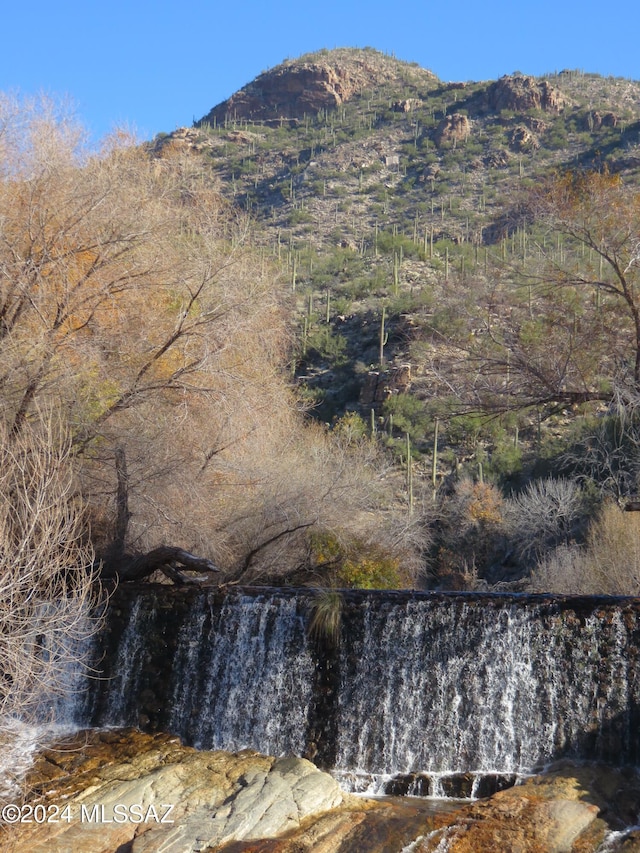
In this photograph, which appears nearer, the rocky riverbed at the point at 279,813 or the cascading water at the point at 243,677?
the rocky riverbed at the point at 279,813

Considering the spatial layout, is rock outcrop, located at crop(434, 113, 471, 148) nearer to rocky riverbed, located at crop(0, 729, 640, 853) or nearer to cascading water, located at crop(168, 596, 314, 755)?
→ cascading water, located at crop(168, 596, 314, 755)

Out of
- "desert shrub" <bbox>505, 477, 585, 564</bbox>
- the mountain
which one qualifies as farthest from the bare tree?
"desert shrub" <bbox>505, 477, 585, 564</bbox>

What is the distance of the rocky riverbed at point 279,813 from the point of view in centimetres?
754

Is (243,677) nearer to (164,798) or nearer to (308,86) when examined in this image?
(164,798)

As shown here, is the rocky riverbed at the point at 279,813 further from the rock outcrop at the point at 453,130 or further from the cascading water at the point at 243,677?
the rock outcrop at the point at 453,130

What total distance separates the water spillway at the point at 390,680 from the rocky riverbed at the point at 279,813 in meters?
0.64

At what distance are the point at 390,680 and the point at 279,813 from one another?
2558 mm

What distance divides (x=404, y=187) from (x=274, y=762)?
4641 cm

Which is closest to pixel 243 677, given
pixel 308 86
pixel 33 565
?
pixel 33 565

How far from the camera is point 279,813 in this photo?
7.98 metres

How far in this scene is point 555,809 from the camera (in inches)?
308

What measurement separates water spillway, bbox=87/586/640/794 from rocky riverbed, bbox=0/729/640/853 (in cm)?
64

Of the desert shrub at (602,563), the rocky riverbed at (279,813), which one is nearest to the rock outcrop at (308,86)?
the desert shrub at (602,563)

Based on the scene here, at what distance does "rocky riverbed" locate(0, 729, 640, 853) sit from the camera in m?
7.54
